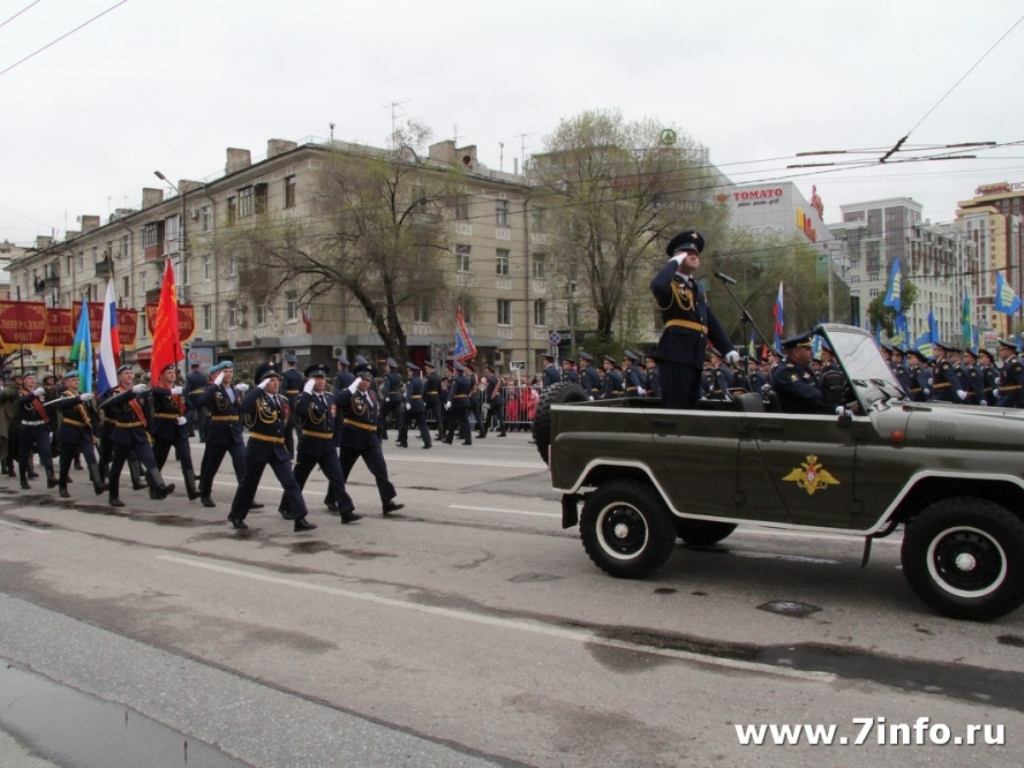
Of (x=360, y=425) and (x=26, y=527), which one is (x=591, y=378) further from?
(x=26, y=527)

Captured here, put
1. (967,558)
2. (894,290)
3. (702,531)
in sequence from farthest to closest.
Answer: (894,290)
(702,531)
(967,558)

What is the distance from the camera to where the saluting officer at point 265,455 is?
936 cm

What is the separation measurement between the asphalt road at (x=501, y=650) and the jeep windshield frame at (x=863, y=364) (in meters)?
1.43

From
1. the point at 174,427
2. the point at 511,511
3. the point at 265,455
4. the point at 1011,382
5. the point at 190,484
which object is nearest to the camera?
the point at 265,455

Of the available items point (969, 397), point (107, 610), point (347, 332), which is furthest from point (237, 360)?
point (107, 610)

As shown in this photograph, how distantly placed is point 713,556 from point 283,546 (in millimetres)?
4227

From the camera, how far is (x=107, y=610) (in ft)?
20.7

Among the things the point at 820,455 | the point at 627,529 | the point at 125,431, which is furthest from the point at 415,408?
the point at 820,455

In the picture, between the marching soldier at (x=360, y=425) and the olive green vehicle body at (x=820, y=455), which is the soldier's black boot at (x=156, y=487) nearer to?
the marching soldier at (x=360, y=425)

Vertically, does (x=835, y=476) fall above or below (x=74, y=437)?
above

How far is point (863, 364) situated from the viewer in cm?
625

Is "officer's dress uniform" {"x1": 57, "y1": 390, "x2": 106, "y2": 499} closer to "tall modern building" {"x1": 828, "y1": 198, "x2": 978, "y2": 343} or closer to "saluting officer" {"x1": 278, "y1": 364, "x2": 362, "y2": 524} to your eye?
"saluting officer" {"x1": 278, "y1": 364, "x2": 362, "y2": 524}

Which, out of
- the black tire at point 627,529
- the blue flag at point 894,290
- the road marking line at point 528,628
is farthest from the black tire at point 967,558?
the blue flag at point 894,290

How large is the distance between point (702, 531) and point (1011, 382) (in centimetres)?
1113
